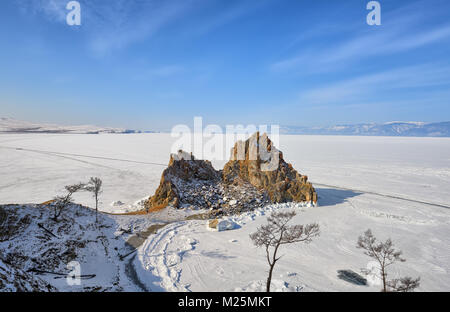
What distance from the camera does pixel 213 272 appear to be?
15.2 metres

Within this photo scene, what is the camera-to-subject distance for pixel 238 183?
32.7 meters

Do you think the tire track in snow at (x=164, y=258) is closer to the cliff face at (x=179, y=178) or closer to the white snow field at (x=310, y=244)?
the white snow field at (x=310, y=244)

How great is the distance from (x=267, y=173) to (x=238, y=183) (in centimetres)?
457

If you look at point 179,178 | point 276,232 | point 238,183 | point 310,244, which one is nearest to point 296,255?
point 310,244

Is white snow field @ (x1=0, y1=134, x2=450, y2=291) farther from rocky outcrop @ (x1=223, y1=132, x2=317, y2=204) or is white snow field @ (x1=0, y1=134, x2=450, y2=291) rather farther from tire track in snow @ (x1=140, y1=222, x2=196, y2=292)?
rocky outcrop @ (x1=223, y1=132, x2=317, y2=204)

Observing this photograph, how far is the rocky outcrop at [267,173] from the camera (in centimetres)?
3039

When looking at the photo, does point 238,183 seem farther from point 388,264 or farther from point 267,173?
point 388,264

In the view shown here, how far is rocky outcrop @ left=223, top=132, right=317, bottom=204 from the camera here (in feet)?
99.7

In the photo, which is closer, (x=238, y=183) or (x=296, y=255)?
(x=296, y=255)

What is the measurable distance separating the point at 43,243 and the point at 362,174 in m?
59.4

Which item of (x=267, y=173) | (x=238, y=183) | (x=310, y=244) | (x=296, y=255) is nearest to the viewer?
(x=296, y=255)
